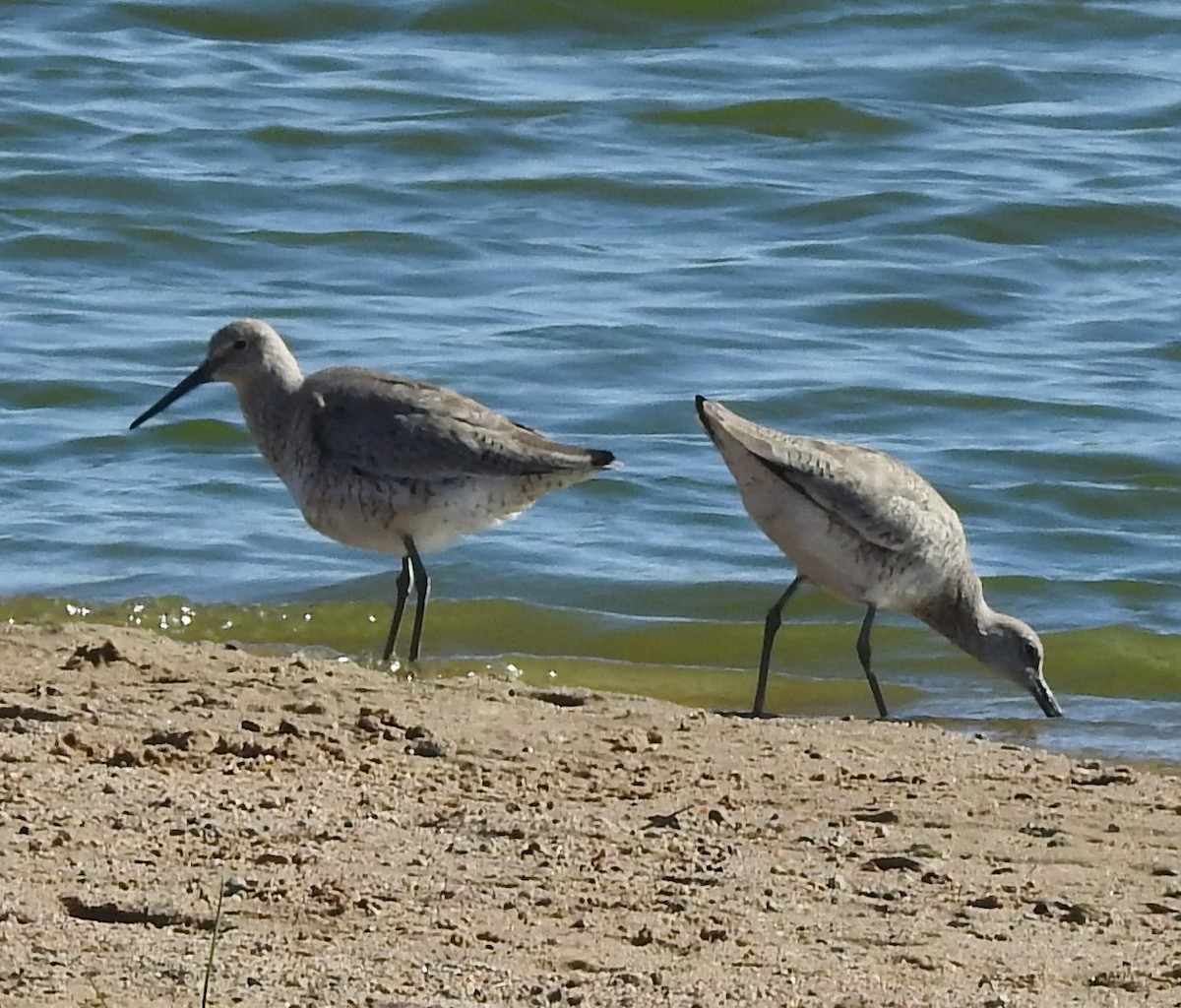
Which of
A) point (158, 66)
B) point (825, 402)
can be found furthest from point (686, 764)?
point (158, 66)

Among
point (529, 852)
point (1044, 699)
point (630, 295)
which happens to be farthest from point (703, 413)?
point (630, 295)

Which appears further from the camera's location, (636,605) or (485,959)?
(636,605)

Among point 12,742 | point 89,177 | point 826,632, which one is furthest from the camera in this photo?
point 89,177

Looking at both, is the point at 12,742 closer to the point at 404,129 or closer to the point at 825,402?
the point at 825,402

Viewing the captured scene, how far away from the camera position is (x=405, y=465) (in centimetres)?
874

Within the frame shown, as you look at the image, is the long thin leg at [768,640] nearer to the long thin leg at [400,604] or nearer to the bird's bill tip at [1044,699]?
the bird's bill tip at [1044,699]

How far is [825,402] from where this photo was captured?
12305 mm

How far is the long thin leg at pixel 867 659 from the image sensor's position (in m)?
8.58

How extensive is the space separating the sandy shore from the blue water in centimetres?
186

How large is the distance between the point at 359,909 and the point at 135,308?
8.87 meters

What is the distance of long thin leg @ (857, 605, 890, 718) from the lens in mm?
8578

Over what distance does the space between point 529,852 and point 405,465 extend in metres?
3.27

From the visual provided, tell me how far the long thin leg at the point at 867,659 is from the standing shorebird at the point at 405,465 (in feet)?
3.42

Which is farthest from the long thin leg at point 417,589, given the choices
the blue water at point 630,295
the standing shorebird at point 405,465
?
the blue water at point 630,295
